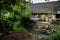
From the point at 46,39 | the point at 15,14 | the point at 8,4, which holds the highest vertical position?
the point at 8,4

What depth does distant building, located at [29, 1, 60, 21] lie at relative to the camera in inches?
570

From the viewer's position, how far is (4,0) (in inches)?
329

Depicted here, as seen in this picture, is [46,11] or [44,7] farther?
[44,7]

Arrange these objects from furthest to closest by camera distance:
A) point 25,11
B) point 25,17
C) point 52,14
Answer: point 52,14, point 25,11, point 25,17

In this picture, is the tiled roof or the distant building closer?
the distant building

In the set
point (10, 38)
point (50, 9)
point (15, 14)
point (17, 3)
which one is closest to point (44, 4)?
point (50, 9)

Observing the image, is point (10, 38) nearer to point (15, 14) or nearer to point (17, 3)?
point (17, 3)

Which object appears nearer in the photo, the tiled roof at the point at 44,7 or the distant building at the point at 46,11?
the distant building at the point at 46,11

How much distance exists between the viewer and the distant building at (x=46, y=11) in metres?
14.5

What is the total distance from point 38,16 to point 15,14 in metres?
3.15

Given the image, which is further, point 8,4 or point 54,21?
point 54,21

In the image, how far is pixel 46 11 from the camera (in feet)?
49.2

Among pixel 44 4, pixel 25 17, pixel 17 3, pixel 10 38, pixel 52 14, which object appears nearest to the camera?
pixel 10 38

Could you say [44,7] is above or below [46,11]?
above
